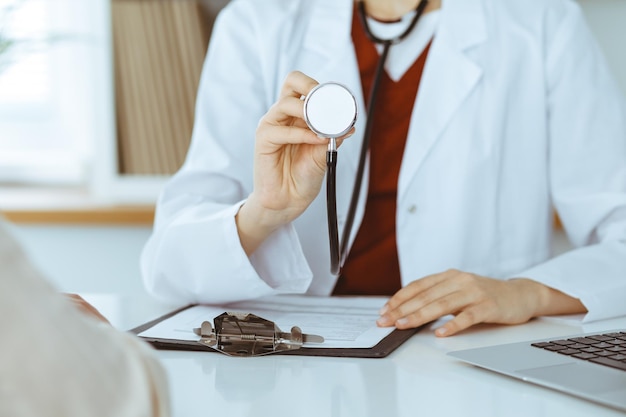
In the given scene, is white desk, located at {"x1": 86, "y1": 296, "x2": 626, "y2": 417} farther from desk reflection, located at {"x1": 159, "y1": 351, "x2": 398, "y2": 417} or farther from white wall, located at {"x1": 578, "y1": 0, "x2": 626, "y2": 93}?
white wall, located at {"x1": 578, "y1": 0, "x2": 626, "y2": 93}

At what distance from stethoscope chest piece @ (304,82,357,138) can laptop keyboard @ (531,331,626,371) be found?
0.99 ft

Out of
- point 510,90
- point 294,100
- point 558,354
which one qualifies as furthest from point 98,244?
point 558,354

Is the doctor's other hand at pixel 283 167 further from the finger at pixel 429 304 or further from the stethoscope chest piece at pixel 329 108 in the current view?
the finger at pixel 429 304

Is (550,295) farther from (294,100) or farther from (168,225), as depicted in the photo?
(168,225)

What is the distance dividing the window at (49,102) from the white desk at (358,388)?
1566mm

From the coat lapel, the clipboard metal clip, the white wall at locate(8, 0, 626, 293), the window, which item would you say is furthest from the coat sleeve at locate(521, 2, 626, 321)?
the window

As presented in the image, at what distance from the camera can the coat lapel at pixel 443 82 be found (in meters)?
1.38

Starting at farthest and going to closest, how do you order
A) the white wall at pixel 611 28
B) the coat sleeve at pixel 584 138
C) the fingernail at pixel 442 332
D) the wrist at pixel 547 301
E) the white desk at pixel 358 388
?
the white wall at pixel 611 28, the coat sleeve at pixel 584 138, the wrist at pixel 547 301, the fingernail at pixel 442 332, the white desk at pixel 358 388

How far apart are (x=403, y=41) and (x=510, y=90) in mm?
195

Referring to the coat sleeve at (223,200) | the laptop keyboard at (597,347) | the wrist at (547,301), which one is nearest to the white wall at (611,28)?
the coat sleeve at (223,200)

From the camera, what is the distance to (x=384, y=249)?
143 cm

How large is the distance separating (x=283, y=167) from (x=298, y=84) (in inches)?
5.9

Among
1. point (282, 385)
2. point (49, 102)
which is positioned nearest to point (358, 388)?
point (282, 385)

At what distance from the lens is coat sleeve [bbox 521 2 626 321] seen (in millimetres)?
1354
